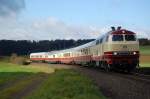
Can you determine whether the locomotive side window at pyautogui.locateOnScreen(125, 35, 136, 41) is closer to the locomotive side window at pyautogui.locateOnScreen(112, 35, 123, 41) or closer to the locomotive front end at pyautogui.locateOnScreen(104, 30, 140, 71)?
the locomotive front end at pyautogui.locateOnScreen(104, 30, 140, 71)

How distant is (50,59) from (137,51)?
292 ft

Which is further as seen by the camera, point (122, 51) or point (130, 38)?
point (130, 38)

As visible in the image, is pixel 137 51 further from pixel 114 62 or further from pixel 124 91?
pixel 124 91

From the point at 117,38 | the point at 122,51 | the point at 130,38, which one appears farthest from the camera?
the point at 130,38

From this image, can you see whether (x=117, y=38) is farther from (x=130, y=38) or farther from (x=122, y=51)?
(x=122, y=51)

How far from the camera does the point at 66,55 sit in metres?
96.7

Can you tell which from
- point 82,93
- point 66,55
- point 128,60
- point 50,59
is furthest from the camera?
point 50,59

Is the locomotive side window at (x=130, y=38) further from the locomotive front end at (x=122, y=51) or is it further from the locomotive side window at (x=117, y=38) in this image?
the locomotive side window at (x=117, y=38)

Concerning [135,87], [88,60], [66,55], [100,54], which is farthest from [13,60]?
[135,87]

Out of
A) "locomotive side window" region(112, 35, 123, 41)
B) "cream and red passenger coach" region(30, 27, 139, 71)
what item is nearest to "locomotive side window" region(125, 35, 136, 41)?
"cream and red passenger coach" region(30, 27, 139, 71)

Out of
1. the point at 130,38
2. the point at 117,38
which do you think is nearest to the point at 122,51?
the point at 117,38

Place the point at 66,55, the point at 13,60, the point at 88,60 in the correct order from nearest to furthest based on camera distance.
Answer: the point at 88,60 → the point at 66,55 → the point at 13,60

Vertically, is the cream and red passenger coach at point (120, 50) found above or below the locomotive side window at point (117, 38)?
below

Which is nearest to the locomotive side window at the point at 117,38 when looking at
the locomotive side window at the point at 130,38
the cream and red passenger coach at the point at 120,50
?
the cream and red passenger coach at the point at 120,50
